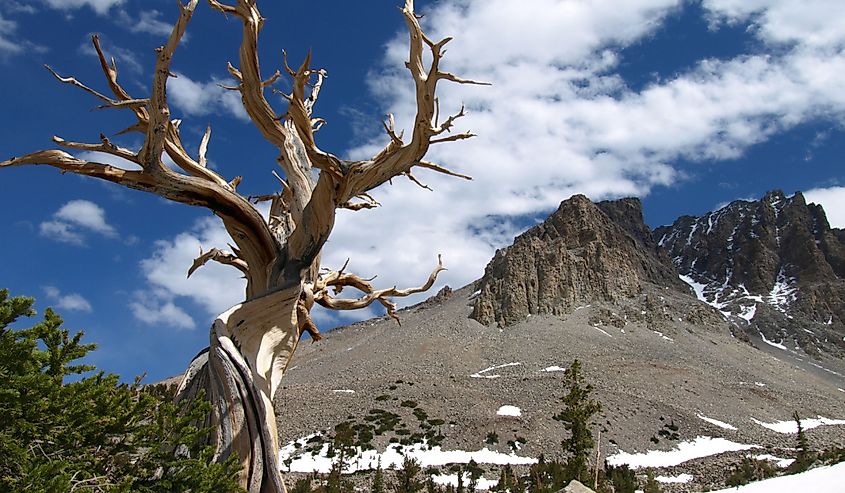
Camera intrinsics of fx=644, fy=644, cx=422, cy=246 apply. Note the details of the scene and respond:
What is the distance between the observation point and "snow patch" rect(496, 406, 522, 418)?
51.5m

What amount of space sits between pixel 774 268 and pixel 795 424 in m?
106

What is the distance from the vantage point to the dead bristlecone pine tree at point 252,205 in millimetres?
4980

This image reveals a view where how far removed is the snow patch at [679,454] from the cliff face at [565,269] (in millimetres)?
45117

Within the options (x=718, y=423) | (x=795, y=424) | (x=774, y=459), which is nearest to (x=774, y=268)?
(x=795, y=424)

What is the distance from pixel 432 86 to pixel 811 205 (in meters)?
193

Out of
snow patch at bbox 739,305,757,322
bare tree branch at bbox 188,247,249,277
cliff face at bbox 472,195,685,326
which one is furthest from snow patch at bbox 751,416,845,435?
snow patch at bbox 739,305,757,322

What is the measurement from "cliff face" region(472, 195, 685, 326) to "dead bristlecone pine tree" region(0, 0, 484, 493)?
89427 millimetres

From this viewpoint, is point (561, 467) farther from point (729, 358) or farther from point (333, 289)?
point (729, 358)

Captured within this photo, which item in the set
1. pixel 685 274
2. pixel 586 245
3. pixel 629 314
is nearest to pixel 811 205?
pixel 685 274

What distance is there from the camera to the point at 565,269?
355 feet

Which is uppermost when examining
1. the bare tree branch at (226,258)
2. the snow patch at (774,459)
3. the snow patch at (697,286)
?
the snow patch at (697,286)

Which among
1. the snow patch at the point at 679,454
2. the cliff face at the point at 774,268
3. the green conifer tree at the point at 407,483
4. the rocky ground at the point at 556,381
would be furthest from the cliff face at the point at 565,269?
the green conifer tree at the point at 407,483

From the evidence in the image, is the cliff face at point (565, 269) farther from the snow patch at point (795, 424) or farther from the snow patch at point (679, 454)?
the snow patch at point (679, 454)

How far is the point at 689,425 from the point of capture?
53750 millimetres
